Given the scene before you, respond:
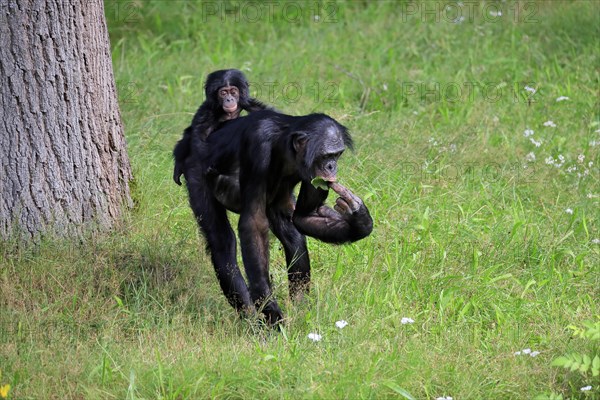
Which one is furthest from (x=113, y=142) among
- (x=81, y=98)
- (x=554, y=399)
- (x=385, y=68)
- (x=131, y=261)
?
(x=385, y=68)

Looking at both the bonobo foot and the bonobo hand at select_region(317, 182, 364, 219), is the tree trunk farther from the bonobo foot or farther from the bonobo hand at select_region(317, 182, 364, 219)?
the bonobo hand at select_region(317, 182, 364, 219)

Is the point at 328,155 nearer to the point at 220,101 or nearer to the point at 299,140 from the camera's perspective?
the point at 299,140

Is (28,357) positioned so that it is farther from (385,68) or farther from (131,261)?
(385,68)

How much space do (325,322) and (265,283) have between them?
1.41 feet

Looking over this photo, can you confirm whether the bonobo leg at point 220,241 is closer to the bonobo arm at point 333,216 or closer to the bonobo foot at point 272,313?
the bonobo foot at point 272,313

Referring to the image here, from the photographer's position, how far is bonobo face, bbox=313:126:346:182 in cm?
492

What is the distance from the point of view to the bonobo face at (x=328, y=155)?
492cm

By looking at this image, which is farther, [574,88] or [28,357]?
[574,88]

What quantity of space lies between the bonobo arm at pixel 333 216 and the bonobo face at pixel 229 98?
963mm

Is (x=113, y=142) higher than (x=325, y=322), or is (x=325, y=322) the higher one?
(x=113, y=142)

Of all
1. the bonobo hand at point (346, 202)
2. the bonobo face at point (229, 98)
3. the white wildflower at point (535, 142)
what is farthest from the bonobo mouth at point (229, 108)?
the white wildflower at point (535, 142)

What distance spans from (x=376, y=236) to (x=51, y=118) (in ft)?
7.54

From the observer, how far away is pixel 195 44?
1013cm

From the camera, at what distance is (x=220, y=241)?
5.40 metres
